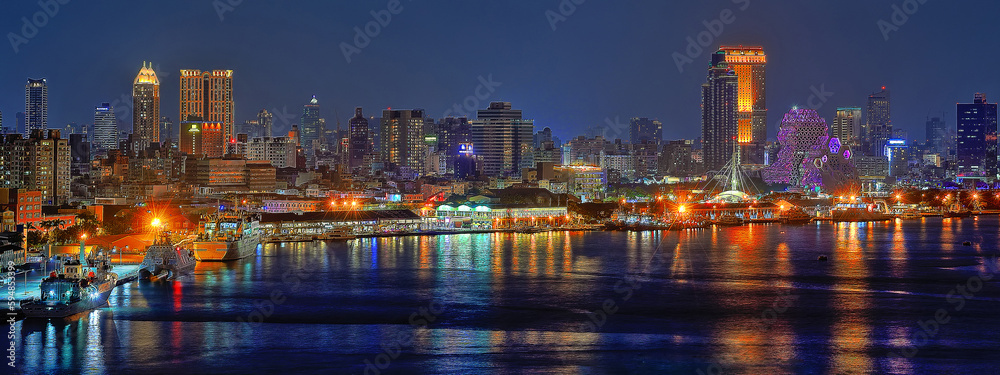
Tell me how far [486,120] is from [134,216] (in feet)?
204

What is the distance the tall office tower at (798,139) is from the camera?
77.9 metres

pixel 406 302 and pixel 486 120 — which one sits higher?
pixel 486 120

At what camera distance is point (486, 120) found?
98.5 meters

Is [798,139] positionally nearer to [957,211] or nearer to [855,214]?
[957,211]

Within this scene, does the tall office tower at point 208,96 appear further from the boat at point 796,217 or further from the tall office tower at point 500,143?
the boat at point 796,217

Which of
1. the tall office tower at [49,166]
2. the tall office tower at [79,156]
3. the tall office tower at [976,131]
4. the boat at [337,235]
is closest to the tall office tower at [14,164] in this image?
the tall office tower at [49,166]

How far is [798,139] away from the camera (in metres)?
79.0

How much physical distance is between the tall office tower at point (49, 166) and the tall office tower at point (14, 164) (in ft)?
0.77

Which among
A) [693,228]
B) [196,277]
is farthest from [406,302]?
[693,228]

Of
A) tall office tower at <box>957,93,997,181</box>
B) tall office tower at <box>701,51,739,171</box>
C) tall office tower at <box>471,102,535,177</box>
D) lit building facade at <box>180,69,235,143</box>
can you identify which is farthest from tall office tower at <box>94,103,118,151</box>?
tall office tower at <box>957,93,997,181</box>

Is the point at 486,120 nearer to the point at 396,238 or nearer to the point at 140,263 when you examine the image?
the point at 396,238

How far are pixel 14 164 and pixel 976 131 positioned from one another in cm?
8794

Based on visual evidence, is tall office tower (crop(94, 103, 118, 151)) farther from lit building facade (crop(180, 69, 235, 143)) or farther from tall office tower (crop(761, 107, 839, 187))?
tall office tower (crop(761, 107, 839, 187))

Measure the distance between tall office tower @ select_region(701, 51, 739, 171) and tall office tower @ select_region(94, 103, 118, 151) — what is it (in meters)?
55.7
